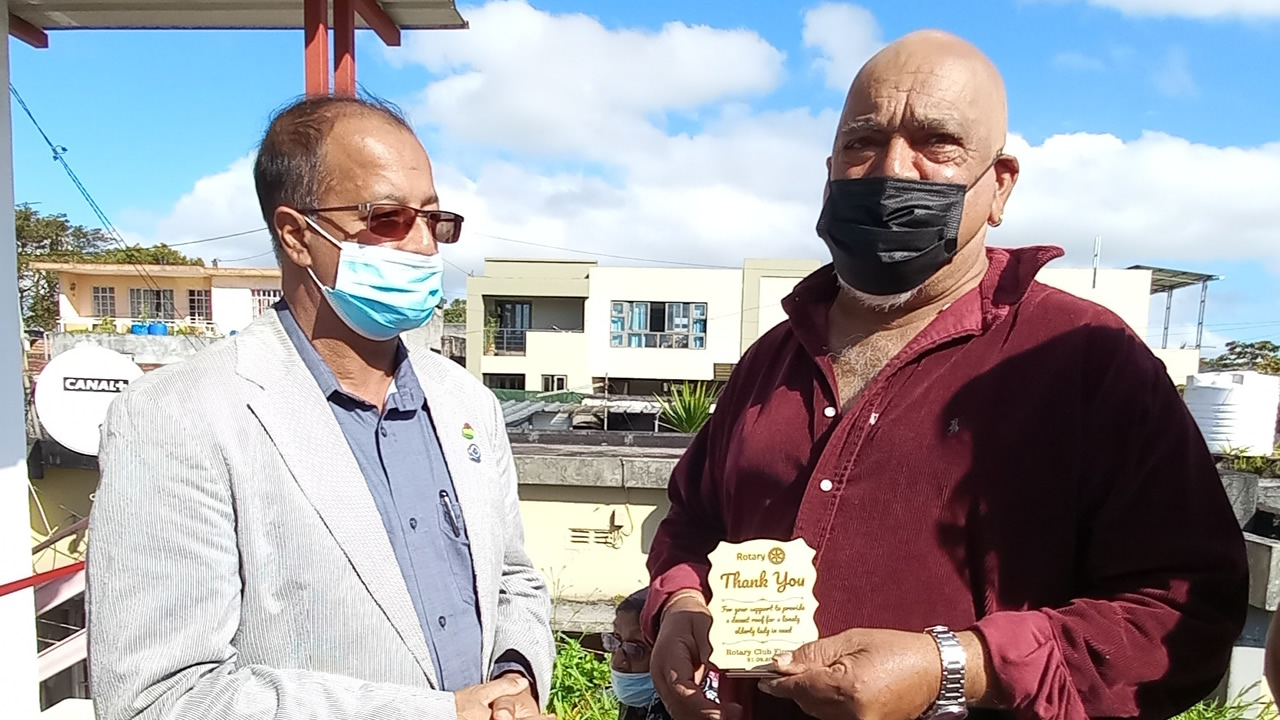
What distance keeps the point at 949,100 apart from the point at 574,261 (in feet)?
93.6

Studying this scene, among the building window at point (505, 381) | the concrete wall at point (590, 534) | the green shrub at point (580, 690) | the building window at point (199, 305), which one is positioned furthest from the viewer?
the building window at point (199, 305)

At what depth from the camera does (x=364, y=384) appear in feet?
5.78

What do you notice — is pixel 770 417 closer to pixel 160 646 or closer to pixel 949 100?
pixel 949 100

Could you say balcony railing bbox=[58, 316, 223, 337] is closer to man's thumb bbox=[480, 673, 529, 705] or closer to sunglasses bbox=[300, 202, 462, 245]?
sunglasses bbox=[300, 202, 462, 245]

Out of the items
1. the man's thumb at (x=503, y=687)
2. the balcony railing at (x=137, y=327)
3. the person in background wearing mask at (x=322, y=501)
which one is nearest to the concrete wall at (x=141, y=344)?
the balcony railing at (x=137, y=327)

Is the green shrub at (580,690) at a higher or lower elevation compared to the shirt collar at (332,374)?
lower

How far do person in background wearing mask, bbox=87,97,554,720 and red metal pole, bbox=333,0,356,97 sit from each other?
2023 mm

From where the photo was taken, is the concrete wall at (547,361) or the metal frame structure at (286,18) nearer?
→ the metal frame structure at (286,18)

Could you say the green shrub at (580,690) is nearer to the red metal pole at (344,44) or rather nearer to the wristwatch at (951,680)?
the wristwatch at (951,680)

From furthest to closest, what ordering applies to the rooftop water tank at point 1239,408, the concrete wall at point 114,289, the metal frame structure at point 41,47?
the concrete wall at point 114,289 < the rooftop water tank at point 1239,408 < the metal frame structure at point 41,47

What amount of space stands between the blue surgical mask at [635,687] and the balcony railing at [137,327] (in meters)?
20.2

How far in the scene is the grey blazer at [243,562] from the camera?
1.33 m

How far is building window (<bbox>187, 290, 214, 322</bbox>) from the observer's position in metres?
29.5

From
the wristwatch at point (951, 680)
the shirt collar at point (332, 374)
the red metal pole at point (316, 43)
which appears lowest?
the wristwatch at point (951, 680)
